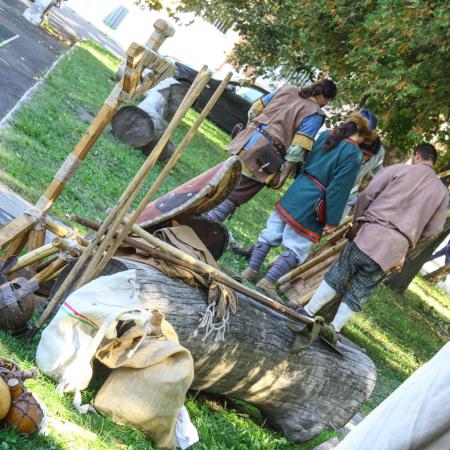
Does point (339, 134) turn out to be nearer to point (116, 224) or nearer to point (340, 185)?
point (340, 185)

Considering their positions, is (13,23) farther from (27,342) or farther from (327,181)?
(27,342)

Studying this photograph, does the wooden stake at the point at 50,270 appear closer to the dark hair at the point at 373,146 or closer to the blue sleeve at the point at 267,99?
the blue sleeve at the point at 267,99

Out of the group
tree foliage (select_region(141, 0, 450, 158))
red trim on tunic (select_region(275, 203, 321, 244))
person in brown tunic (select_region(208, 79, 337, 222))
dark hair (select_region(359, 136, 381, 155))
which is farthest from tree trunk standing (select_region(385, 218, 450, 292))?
person in brown tunic (select_region(208, 79, 337, 222))

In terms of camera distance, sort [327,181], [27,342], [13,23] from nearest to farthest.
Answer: [27,342], [327,181], [13,23]

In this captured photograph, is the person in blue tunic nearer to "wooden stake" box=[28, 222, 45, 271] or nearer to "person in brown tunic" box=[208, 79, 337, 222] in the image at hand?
"person in brown tunic" box=[208, 79, 337, 222]

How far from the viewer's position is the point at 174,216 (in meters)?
5.55

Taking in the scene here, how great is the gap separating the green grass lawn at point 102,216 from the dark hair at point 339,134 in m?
1.92

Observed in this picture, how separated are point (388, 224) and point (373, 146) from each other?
1.37 metres

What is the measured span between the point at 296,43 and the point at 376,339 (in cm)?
597

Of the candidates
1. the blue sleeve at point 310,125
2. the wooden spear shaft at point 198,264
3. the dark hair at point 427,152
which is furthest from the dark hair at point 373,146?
the wooden spear shaft at point 198,264

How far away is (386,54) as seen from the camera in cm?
1049

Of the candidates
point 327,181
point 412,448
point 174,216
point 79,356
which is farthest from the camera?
point 327,181

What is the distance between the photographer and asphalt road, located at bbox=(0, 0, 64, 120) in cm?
1112

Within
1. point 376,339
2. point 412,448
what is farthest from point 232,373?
point 376,339
